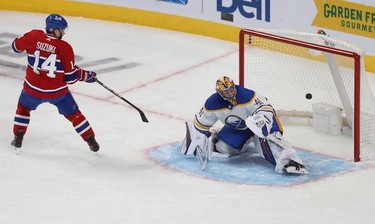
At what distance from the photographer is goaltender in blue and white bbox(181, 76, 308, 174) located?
21.6 feet

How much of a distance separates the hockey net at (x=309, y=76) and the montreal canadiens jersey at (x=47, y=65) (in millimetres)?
→ 1451

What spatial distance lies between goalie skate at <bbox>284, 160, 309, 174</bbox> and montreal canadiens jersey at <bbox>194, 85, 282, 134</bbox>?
0.31 m

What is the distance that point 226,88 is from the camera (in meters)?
6.59

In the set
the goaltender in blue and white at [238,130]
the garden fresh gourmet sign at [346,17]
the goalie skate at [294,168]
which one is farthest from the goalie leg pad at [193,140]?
the garden fresh gourmet sign at [346,17]

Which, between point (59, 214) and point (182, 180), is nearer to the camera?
point (59, 214)

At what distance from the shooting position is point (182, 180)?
6.56 metres

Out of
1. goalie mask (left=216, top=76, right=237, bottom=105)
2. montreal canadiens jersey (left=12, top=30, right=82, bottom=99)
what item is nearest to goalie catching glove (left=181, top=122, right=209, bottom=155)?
goalie mask (left=216, top=76, right=237, bottom=105)

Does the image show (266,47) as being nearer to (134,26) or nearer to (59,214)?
(59,214)

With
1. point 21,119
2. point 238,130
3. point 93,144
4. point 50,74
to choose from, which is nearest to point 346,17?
point 238,130

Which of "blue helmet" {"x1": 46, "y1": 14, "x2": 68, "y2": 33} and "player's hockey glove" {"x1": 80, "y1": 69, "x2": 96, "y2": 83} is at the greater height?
"blue helmet" {"x1": 46, "y1": 14, "x2": 68, "y2": 33}

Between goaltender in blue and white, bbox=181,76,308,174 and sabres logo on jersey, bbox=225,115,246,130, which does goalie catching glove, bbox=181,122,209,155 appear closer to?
goaltender in blue and white, bbox=181,76,308,174

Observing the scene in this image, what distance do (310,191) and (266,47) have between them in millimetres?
1686

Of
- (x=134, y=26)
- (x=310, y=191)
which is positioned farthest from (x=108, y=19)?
(x=310, y=191)

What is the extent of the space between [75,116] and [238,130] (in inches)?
43.4
